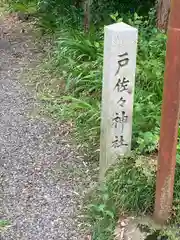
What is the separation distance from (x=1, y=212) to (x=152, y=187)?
1261 mm

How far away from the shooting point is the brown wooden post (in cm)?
285

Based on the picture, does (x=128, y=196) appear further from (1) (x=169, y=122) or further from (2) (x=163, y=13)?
(2) (x=163, y=13)

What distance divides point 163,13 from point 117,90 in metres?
2.99

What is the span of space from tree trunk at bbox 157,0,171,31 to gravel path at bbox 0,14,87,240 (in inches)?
79.4

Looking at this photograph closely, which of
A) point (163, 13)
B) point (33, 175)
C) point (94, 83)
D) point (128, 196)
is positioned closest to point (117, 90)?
point (128, 196)

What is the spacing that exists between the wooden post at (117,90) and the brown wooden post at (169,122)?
505 mm

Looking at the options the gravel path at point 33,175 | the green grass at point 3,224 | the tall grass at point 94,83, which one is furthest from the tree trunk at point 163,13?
the green grass at point 3,224

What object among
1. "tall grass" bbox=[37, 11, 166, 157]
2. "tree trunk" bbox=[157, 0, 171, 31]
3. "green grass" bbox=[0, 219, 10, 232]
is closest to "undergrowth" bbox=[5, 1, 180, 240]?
"tall grass" bbox=[37, 11, 166, 157]

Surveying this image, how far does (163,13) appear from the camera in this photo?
608 centimetres

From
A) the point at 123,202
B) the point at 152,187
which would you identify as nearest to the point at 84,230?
the point at 123,202

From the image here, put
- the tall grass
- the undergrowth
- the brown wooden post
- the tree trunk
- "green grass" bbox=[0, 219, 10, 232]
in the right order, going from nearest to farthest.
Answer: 1. the brown wooden post
2. the undergrowth
3. "green grass" bbox=[0, 219, 10, 232]
4. the tall grass
5. the tree trunk

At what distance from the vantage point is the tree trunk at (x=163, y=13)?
5.98 metres

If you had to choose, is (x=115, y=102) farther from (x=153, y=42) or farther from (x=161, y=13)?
(x=161, y=13)

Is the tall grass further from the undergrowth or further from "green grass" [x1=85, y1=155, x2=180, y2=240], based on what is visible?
"green grass" [x1=85, y1=155, x2=180, y2=240]
